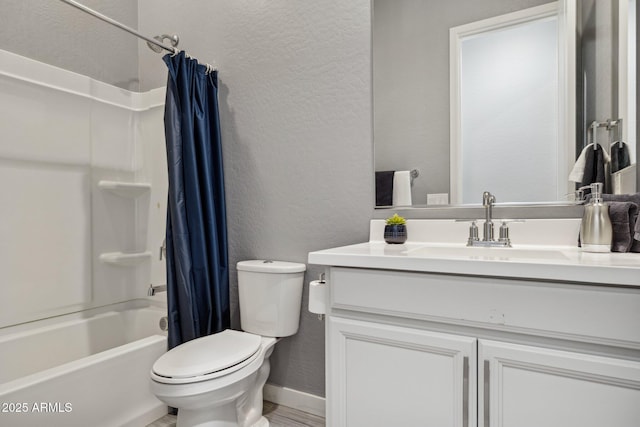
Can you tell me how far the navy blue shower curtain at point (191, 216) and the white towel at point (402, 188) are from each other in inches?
36.0

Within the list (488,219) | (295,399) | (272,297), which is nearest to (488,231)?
(488,219)

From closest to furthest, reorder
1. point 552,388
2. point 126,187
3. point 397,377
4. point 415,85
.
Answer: point 552,388
point 397,377
point 415,85
point 126,187

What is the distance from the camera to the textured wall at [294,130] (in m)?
1.63

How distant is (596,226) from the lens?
42.9 inches

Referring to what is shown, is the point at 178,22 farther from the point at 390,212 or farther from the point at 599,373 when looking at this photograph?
the point at 599,373

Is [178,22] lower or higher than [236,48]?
higher

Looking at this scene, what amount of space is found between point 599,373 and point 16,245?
7.77ft

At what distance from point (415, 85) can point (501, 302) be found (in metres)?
1.04

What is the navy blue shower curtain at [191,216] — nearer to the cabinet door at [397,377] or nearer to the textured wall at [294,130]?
the textured wall at [294,130]

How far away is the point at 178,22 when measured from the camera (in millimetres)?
2238

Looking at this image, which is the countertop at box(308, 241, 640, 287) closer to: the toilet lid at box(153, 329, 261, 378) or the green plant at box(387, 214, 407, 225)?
the green plant at box(387, 214, 407, 225)

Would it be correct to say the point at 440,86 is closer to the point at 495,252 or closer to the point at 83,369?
the point at 495,252

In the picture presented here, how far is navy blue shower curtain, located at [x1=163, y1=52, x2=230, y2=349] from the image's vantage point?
171 centimetres

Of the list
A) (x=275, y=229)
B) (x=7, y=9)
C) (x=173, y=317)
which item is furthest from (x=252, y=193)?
(x=7, y=9)
